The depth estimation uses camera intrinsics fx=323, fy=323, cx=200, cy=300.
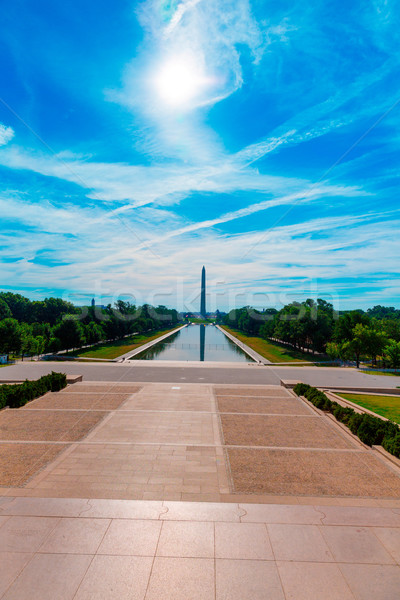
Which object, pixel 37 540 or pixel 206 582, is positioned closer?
pixel 206 582

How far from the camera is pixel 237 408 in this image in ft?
60.8

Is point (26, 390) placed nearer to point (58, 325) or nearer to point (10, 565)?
point (10, 565)

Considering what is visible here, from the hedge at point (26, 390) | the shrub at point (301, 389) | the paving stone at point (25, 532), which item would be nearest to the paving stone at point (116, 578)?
the paving stone at point (25, 532)

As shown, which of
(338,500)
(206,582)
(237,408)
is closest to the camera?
(206,582)

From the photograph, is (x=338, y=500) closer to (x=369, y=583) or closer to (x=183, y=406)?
(x=369, y=583)

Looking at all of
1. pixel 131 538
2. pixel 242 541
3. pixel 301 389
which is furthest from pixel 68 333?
pixel 242 541

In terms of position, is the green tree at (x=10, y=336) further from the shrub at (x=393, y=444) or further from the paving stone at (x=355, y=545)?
the paving stone at (x=355, y=545)

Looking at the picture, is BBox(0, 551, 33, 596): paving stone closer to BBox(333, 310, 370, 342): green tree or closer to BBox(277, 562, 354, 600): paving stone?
BBox(277, 562, 354, 600): paving stone

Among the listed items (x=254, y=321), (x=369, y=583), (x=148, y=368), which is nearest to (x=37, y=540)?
(x=369, y=583)

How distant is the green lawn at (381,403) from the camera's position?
18.1m

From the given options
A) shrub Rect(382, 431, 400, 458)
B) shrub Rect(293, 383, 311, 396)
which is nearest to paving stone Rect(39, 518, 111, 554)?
shrub Rect(382, 431, 400, 458)

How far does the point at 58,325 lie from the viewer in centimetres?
4703

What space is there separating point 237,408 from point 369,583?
12756mm

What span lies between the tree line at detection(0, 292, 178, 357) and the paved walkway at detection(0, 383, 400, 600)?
102 feet
